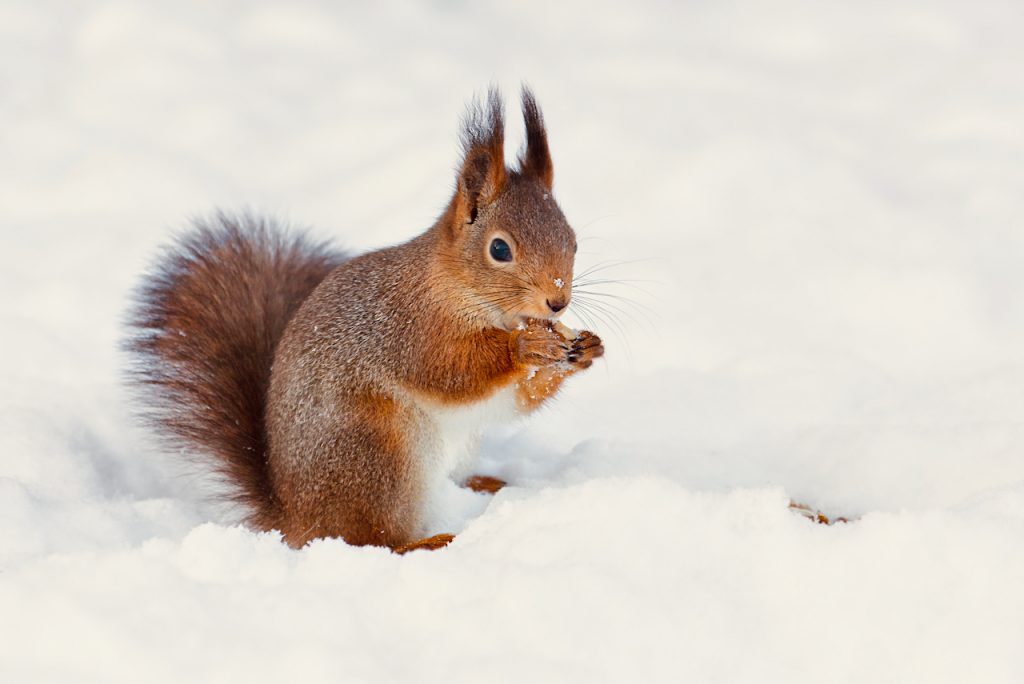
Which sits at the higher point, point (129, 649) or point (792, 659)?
point (792, 659)

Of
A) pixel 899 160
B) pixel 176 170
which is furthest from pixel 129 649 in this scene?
pixel 899 160

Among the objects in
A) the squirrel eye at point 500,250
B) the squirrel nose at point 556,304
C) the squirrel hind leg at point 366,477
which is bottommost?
the squirrel hind leg at point 366,477

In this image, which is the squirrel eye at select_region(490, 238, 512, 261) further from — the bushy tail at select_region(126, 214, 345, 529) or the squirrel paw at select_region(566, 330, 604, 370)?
the bushy tail at select_region(126, 214, 345, 529)

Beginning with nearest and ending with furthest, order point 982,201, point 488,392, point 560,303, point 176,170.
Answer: point 560,303 → point 488,392 → point 982,201 → point 176,170

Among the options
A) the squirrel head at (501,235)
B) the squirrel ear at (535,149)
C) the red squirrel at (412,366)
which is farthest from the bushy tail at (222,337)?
the squirrel ear at (535,149)

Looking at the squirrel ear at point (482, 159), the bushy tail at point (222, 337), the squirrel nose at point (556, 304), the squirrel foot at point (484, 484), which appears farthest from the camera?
the squirrel foot at point (484, 484)

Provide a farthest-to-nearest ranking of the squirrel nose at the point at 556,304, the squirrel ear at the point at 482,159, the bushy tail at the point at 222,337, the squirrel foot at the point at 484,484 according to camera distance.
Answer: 1. the squirrel foot at the point at 484,484
2. the bushy tail at the point at 222,337
3. the squirrel ear at the point at 482,159
4. the squirrel nose at the point at 556,304

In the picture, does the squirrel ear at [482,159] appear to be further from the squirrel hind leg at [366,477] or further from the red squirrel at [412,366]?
the squirrel hind leg at [366,477]

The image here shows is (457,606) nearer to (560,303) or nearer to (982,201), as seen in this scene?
(560,303)
